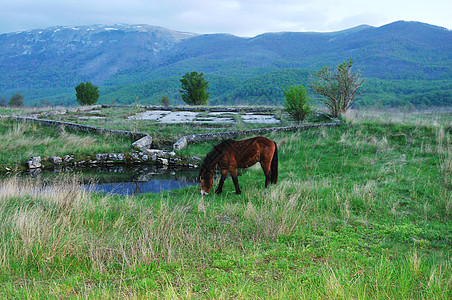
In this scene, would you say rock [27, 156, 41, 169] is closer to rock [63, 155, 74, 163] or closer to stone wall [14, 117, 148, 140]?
rock [63, 155, 74, 163]

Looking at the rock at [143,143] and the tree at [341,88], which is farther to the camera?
the tree at [341,88]

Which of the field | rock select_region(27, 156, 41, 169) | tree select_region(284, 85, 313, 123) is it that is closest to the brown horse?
the field

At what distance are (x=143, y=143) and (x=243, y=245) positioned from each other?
930cm

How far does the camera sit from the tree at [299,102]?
16.5 meters

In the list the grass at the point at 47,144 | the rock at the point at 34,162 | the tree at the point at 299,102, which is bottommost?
the rock at the point at 34,162

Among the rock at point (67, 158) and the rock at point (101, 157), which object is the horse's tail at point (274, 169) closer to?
the rock at point (101, 157)

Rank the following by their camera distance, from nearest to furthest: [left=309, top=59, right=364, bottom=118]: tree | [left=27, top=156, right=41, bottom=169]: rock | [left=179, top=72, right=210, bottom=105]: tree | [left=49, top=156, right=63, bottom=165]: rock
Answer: [left=27, top=156, right=41, bottom=169]: rock → [left=49, top=156, right=63, bottom=165]: rock → [left=309, top=59, right=364, bottom=118]: tree → [left=179, top=72, right=210, bottom=105]: tree

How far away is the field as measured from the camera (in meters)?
3.02

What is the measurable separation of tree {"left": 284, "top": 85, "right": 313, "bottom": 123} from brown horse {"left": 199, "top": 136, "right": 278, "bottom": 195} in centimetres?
975

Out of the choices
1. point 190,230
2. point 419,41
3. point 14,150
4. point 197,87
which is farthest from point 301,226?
point 419,41

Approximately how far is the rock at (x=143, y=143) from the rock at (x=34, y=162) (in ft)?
11.1

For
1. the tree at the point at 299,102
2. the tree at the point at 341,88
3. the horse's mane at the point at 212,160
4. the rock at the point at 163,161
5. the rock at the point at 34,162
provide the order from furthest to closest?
the tree at the point at 341,88 < the tree at the point at 299,102 < the rock at the point at 163,161 < the rock at the point at 34,162 < the horse's mane at the point at 212,160

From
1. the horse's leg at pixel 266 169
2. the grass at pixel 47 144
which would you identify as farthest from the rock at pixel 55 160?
the horse's leg at pixel 266 169

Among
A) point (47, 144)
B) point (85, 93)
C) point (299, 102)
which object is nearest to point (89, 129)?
point (47, 144)
